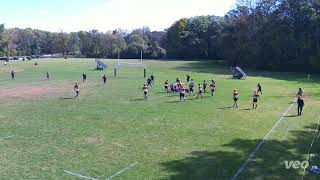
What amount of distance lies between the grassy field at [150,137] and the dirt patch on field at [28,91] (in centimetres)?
293

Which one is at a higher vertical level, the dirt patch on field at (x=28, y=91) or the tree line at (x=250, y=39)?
the tree line at (x=250, y=39)

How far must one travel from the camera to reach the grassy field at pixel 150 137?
14.9 meters

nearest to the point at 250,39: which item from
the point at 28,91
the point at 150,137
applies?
the point at 28,91

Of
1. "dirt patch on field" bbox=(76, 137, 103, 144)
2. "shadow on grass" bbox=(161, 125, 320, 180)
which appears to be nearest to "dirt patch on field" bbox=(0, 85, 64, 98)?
"dirt patch on field" bbox=(76, 137, 103, 144)

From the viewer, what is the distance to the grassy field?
14.9 m

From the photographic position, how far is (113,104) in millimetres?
30578

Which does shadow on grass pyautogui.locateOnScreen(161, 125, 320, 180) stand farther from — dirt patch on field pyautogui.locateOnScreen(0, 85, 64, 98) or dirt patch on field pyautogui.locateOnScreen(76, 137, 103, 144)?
dirt patch on field pyautogui.locateOnScreen(0, 85, 64, 98)

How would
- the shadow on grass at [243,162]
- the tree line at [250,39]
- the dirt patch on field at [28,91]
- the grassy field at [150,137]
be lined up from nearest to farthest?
the shadow on grass at [243,162] → the grassy field at [150,137] → the dirt patch on field at [28,91] → the tree line at [250,39]

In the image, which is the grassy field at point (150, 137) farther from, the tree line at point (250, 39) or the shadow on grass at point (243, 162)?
the tree line at point (250, 39)

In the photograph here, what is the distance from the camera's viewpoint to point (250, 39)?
7844 cm

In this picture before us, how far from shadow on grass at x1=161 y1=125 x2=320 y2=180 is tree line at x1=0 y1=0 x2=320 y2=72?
171 feet

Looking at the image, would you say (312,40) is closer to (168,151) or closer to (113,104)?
(113,104)

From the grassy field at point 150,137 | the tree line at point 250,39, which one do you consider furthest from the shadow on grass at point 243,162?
the tree line at point 250,39

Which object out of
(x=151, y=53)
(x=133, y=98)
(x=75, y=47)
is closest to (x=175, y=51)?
(x=151, y=53)
